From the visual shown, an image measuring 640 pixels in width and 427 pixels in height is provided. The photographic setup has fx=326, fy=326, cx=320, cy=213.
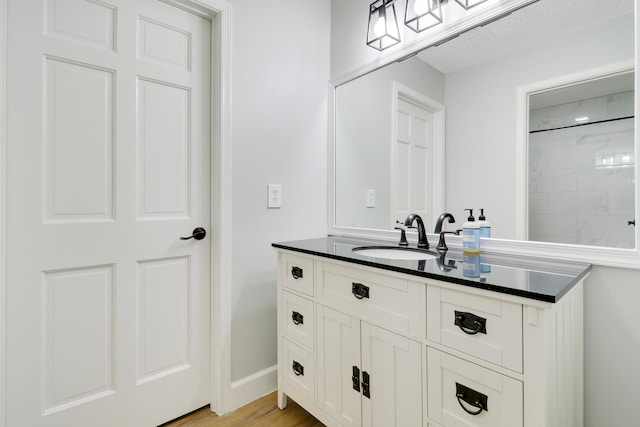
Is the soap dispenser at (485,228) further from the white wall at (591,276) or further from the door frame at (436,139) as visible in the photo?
the door frame at (436,139)

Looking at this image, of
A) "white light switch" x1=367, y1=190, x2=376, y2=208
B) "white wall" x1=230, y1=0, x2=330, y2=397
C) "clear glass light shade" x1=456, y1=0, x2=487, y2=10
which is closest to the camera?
"clear glass light shade" x1=456, y1=0, x2=487, y2=10

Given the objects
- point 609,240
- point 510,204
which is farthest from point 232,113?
point 609,240

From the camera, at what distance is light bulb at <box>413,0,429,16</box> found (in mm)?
1459

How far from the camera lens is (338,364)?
4.32ft

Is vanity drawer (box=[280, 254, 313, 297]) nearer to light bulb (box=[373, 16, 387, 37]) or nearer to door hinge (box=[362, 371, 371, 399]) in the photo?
door hinge (box=[362, 371, 371, 399])

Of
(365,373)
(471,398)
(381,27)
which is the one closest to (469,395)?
(471,398)

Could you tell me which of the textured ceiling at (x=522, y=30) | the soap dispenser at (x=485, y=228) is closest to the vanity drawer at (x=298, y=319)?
the soap dispenser at (x=485, y=228)

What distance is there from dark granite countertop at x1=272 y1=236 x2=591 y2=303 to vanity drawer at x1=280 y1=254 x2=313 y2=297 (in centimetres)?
9

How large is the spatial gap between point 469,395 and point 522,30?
133 centimetres

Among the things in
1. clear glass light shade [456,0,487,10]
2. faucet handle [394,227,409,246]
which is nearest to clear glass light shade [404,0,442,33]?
clear glass light shade [456,0,487,10]

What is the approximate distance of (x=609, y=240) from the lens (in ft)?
3.53

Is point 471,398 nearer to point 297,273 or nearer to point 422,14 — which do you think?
point 297,273

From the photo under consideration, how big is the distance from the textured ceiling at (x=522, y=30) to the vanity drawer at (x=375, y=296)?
3.43 ft

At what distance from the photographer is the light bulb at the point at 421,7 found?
146 cm
